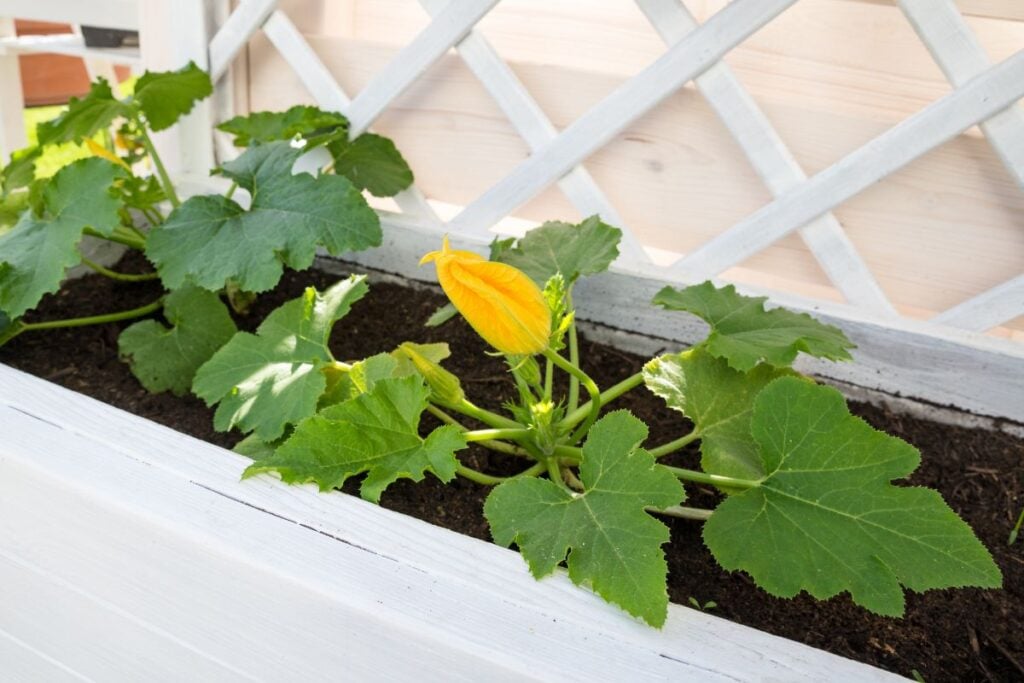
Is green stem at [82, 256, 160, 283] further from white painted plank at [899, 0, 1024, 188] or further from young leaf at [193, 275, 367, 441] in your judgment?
white painted plank at [899, 0, 1024, 188]

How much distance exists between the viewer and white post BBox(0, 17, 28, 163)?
9.53 ft

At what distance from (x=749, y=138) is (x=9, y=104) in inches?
104

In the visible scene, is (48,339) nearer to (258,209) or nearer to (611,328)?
(258,209)

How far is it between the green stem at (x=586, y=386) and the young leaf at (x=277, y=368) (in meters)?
0.31

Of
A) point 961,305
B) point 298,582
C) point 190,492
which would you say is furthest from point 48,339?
point 961,305

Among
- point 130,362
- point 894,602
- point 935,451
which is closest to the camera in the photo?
point 894,602

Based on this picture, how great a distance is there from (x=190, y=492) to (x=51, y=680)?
1.36 ft

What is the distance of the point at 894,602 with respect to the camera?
789mm

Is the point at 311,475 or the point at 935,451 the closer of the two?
the point at 311,475

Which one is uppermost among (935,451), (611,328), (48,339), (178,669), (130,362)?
(48,339)

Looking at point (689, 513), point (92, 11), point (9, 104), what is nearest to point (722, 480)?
point (689, 513)

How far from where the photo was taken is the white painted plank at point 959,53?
3.84 ft

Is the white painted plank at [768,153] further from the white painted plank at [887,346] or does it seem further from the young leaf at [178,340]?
the young leaf at [178,340]

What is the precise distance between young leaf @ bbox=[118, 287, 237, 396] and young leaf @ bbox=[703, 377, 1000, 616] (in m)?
0.85
